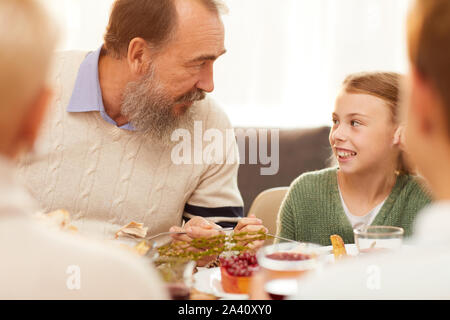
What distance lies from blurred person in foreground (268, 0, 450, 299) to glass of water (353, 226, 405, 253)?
0.62 metres

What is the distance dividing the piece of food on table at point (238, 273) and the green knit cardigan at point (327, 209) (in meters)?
1.02

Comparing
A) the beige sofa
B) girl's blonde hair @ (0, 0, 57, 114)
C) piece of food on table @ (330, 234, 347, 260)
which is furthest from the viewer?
the beige sofa

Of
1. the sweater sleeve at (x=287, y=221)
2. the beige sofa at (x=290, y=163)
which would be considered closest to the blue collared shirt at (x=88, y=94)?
the sweater sleeve at (x=287, y=221)

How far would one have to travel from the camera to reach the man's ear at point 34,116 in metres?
0.74

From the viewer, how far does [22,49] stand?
688 millimetres

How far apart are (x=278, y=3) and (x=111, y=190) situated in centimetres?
248

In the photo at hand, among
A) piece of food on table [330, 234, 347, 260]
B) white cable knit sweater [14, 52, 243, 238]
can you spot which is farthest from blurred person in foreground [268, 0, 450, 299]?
white cable knit sweater [14, 52, 243, 238]

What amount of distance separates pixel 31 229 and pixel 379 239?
0.95m

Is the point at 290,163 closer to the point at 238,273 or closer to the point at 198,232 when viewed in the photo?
the point at 198,232

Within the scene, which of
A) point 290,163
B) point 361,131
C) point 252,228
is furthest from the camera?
point 290,163

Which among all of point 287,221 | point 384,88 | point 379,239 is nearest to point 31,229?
point 379,239

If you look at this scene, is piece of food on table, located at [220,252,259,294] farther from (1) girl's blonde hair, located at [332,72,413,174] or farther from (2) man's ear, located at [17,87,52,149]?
(1) girl's blonde hair, located at [332,72,413,174]

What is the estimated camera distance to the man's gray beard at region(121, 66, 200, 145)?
220cm
